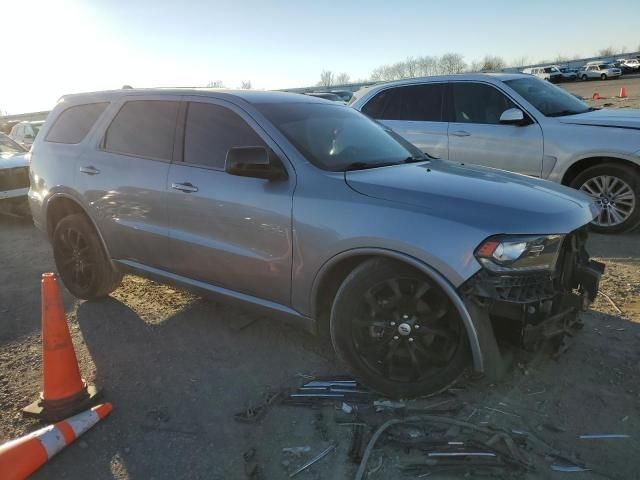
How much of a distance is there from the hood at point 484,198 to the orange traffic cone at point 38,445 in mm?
2029

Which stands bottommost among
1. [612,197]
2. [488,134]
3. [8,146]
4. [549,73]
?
[612,197]

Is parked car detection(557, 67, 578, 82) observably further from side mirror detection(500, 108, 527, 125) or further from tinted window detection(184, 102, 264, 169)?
tinted window detection(184, 102, 264, 169)

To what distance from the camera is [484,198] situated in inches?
110

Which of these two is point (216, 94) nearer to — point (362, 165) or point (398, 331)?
point (362, 165)

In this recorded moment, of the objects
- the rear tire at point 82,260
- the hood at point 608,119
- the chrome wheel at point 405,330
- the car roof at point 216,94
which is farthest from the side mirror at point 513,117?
the rear tire at point 82,260

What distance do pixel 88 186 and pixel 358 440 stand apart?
3126 millimetres

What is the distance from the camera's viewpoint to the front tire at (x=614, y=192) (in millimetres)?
5645

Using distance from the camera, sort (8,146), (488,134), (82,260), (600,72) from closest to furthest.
→ (82,260)
(488,134)
(8,146)
(600,72)

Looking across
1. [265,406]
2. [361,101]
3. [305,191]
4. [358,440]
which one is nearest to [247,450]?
[265,406]

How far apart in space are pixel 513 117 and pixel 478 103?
69cm

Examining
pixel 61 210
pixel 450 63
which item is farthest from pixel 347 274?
pixel 450 63

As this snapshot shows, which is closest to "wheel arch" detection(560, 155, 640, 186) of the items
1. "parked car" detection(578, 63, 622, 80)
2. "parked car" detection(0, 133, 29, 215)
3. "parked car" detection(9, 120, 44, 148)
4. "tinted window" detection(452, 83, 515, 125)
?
"tinted window" detection(452, 83, 515, 125)

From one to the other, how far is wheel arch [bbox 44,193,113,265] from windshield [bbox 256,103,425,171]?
1964 millimetres

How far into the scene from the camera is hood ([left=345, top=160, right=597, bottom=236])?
8.68 ft
